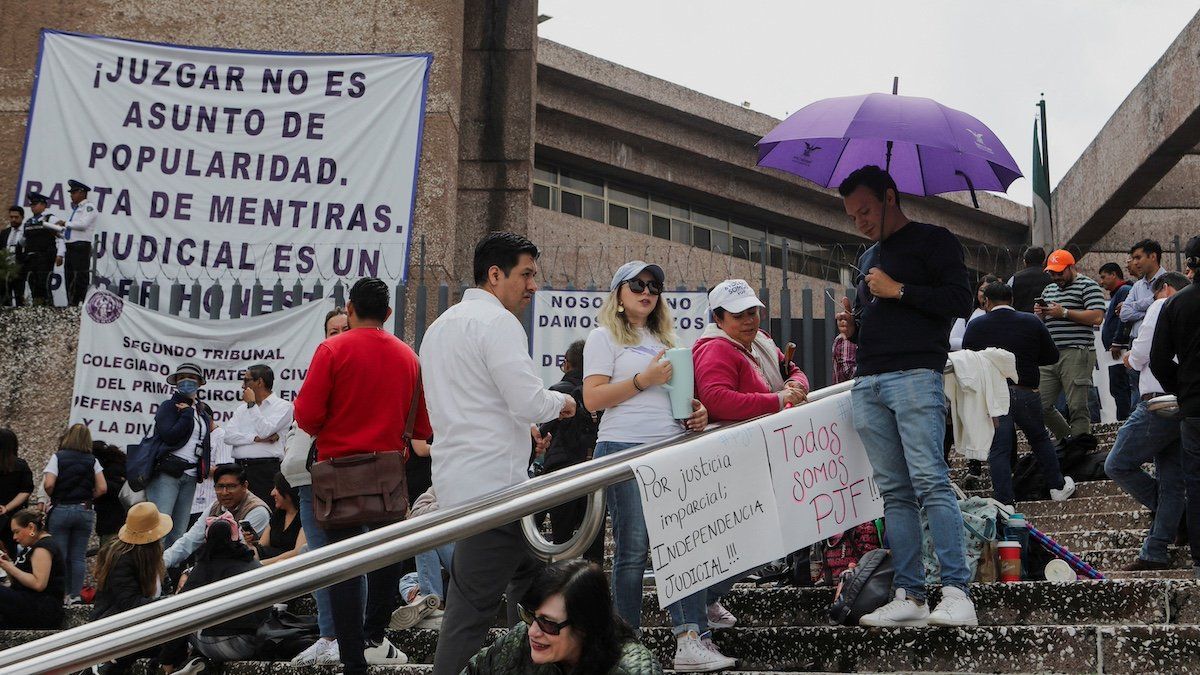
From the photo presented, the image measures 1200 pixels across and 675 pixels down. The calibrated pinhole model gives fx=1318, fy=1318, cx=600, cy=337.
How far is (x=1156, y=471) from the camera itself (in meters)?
6.79

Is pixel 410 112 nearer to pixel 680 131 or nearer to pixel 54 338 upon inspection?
pixel 54 338

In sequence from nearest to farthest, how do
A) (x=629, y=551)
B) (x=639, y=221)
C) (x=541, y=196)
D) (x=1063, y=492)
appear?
(x=629, y=551), (x=1063, y=492), (x=541, y=196), (x=639, y=221)

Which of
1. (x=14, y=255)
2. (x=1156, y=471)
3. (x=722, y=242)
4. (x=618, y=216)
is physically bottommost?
(x=1156, y=471)

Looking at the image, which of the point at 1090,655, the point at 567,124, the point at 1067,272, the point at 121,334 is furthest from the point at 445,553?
the point at 567,124

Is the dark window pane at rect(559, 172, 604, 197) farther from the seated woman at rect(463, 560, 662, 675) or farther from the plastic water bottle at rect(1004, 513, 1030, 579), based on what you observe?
the seated woman at rect(463, 560, 662, 675)

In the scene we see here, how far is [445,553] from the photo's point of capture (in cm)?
679

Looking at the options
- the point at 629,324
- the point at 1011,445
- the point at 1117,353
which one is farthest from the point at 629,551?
the point at 1117,353

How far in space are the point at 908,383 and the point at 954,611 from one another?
903 millimetres

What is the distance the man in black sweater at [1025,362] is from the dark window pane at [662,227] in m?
14.8

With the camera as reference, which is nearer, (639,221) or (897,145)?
(897,145)

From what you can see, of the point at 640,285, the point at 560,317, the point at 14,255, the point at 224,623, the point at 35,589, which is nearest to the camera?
the point at 640,285

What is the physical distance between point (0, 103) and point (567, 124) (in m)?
9.62

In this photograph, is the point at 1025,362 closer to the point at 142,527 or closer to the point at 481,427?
the point at 481,427

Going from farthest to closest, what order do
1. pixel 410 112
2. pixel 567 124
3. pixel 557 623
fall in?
1. pixel 567 124
2. pixel 410 112
3. pixel 557 623
